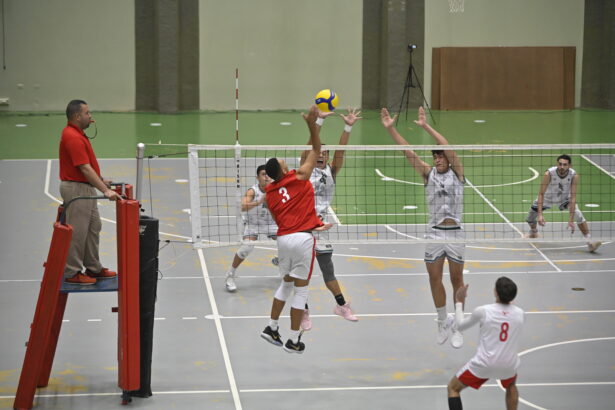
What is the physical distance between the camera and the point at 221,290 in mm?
12438

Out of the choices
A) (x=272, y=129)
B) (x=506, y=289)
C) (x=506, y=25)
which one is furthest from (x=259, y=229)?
(x=506, y=25)

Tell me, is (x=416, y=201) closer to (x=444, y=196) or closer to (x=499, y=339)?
(x=444, y=196)

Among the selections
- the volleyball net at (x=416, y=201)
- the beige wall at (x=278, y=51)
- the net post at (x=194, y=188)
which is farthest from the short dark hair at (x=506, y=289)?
the beige wall at (x=278, y=51)

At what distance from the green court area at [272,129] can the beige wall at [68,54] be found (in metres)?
0.51

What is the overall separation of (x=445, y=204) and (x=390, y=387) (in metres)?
1.96

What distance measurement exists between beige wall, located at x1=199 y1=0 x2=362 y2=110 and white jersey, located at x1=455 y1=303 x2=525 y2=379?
20279mm

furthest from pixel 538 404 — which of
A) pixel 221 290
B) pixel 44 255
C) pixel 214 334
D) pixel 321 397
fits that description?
pixel 44 255

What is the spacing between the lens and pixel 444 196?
10.1 meters

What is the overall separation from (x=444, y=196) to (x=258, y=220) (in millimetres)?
3288

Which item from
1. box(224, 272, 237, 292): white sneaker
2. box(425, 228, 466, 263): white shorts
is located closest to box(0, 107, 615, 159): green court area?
box(224, 272, 237, 292): white sneaker

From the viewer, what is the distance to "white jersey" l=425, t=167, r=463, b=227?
10.1m

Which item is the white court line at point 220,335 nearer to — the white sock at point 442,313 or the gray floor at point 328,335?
the gray floor at point 328,335

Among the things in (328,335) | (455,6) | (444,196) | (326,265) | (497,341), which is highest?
(455,6)

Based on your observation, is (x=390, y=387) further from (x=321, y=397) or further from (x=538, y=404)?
(x=538, y=404)
